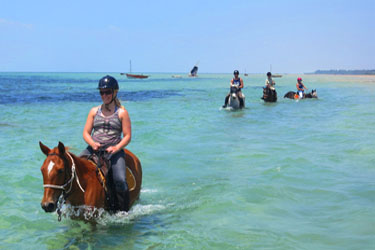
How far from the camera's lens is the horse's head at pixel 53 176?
4.44m

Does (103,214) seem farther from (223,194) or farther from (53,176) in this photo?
(223,194)

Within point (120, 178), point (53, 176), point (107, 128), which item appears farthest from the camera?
point (107, 128)

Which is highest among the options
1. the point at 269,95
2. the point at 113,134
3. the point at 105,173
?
the point at 113,134

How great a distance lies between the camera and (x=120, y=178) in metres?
5.52

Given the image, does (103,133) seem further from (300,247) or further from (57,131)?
(57,131)

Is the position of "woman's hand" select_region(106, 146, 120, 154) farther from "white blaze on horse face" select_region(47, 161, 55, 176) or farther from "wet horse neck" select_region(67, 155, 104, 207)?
"white blaze on horse face" select_region(47, 161, 55, 176)

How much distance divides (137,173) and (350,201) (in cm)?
413

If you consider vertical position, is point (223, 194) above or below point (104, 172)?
below

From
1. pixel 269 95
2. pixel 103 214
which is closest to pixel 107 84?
pixel 103 214

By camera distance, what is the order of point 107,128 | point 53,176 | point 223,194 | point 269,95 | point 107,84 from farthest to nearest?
point 269,95, point 223,194, point 107,128, point 107,84, point 53,176

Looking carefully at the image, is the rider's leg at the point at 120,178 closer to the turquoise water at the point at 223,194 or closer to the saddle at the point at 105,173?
the saddle at the point at 105,173

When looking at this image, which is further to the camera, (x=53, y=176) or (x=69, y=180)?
(x=69, y=180)

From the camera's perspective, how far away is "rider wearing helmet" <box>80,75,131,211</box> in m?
5.52

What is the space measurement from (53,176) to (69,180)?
34 centimetres
